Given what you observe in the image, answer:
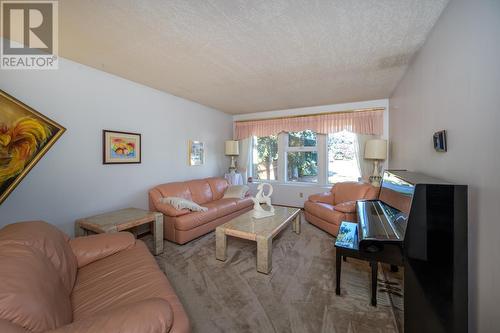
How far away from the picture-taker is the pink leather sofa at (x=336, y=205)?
9.61ft

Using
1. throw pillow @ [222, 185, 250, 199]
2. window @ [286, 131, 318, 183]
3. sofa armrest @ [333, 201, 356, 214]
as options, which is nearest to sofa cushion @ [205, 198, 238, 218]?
throw pillow @ [222, 185, 250, 199]

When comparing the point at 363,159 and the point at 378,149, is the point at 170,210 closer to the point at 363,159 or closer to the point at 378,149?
the point at 378,149

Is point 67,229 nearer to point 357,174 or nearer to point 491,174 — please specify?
point 491,174

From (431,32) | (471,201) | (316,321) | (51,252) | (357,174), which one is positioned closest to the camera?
(471,201)

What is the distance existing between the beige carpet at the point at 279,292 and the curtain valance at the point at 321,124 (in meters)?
2.48

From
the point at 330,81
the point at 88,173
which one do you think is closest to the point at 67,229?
the point at 88,173

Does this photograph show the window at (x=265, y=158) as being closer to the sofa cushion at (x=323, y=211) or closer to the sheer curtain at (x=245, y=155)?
the sheer curtain at (x=245, y=155)

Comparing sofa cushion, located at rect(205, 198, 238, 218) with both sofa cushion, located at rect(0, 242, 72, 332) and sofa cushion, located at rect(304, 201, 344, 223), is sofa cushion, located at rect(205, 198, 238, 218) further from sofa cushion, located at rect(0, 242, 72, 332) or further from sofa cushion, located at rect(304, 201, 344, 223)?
sofa cushion, located at rect(0, 242, 72, 332)

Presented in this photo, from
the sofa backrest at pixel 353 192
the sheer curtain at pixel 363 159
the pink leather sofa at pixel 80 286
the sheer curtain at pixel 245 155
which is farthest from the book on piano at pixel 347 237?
the sheer curtain at pixel 245 155

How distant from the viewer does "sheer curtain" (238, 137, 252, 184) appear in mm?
5258

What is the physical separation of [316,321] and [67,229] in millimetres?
2790

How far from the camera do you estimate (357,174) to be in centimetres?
418

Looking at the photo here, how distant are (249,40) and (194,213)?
7.37 feet

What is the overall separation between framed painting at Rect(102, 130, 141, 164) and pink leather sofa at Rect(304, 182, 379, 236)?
2.94 meters
